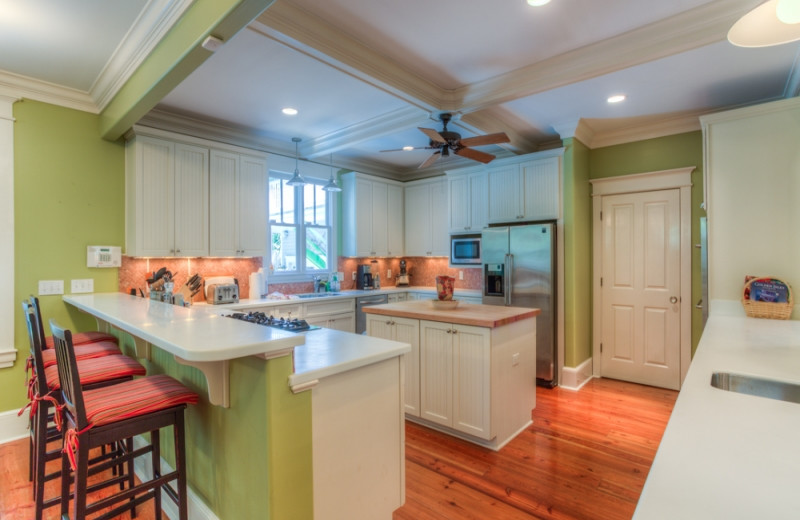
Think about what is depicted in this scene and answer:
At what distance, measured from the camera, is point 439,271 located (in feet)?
19.2

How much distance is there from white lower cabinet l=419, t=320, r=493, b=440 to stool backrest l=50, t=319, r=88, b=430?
2082mm

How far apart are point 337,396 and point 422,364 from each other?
1501 millimetres

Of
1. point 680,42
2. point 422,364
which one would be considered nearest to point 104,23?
point 422,364

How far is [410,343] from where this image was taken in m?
3.12

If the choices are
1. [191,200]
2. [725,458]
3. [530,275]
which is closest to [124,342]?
[191,200]

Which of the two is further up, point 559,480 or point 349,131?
point 349,131

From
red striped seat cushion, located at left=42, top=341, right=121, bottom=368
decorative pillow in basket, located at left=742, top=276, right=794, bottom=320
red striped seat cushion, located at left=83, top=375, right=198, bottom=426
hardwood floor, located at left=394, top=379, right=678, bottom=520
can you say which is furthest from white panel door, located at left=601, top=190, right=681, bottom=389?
red striped seat cushion, located at left=42, top=341, right=121, bottom=368

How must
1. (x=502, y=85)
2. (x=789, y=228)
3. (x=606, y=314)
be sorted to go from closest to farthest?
1. (x=789, y=228)
2. (x=502, y=85)
3. (x=606, y=314)

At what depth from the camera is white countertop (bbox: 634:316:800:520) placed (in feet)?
2.09

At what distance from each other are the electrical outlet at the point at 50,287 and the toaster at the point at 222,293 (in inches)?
43.2

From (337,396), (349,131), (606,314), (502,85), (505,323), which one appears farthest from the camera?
(606,314)

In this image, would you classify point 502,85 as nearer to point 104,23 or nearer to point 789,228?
point 789,228

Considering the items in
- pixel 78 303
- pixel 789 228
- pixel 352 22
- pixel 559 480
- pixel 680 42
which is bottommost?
pixel 559 480

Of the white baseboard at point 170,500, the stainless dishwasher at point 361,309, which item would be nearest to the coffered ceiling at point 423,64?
the stainless dishwasher at point 361,309
